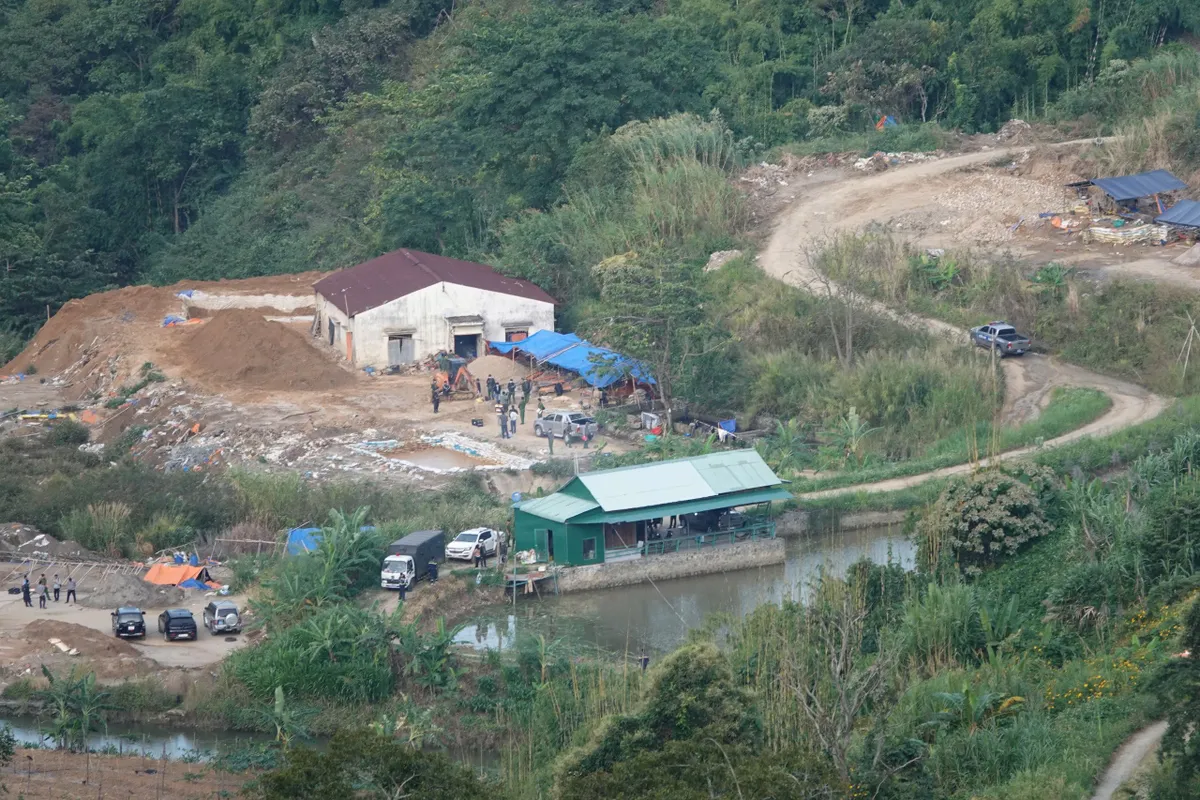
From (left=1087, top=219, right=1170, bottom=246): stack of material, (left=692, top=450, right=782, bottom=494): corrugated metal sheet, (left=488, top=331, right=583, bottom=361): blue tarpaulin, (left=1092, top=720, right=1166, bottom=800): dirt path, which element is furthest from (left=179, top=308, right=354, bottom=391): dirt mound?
(left=1092, top=720, right=1166, bottom=800): dirt path

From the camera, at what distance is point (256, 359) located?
40.5 metres

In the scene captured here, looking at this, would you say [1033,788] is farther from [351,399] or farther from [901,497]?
[351,399]

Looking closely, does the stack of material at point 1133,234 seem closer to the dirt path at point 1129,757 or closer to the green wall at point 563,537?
the green wall at point 563,537

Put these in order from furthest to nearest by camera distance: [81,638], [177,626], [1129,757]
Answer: [177,626] → [81,638] → [1129,757]

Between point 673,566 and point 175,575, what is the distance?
837cm

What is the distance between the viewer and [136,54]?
66250mm

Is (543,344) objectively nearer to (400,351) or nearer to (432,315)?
(432,315)

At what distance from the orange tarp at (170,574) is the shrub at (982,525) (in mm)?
11926

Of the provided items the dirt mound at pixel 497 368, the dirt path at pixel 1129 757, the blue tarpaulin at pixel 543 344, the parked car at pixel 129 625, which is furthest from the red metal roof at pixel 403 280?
the dirt path at pixel 1129 757

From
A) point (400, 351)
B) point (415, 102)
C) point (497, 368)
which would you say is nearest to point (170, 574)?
point (497, 368)

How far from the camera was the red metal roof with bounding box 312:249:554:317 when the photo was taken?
135 ft

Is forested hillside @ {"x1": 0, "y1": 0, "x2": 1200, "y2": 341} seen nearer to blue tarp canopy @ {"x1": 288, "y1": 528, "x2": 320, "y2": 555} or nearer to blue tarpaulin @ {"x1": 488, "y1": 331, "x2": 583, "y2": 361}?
blue tarpaulin @ {"x1": 488, "y1": 331, "x2": 583, "y2": 361}

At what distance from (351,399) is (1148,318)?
17784 mm

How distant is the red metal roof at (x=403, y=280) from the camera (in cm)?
4100
